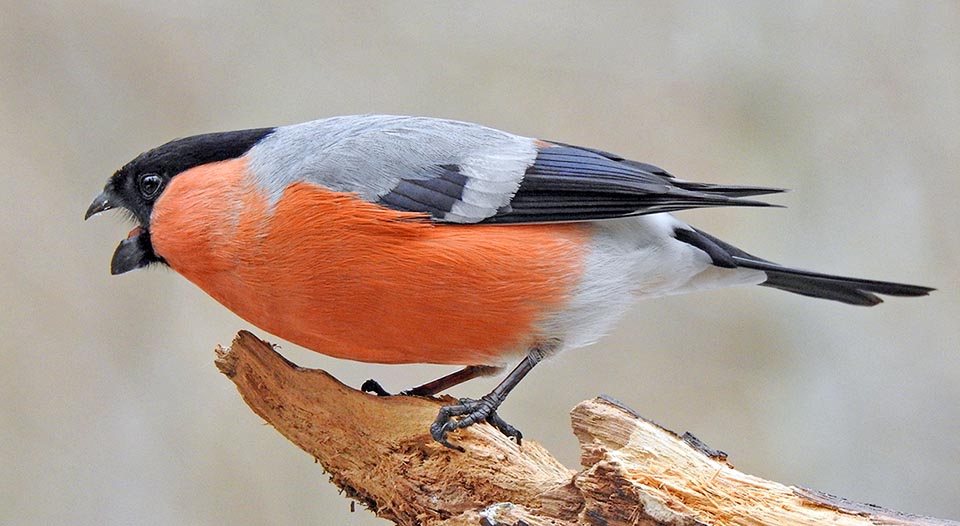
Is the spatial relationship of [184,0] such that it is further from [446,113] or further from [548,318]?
[548,318]

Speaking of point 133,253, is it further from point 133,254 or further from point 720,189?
point 720,189

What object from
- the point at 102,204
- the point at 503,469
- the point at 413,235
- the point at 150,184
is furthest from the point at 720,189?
the point at 102,204

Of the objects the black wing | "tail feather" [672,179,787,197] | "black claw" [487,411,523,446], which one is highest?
"tail feather" [672,179,787,197]

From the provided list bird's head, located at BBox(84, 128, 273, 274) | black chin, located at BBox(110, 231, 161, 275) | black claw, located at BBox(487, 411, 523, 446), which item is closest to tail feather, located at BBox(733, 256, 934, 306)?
black claw, located at BBox(487, 411, 523, 446)

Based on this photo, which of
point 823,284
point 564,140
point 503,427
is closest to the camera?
point 503,427

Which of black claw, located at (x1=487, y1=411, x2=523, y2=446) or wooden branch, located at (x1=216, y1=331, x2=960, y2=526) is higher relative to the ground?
black claw, located at (x1=487, y1=411, x2=523, y2=446)

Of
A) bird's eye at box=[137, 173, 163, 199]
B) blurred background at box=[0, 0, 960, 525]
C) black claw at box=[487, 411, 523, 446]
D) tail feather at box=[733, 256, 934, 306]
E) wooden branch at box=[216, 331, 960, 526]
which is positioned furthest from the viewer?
blurred background at box=[0, 0, 960, 525]

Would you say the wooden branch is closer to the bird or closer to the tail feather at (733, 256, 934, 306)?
the bird
